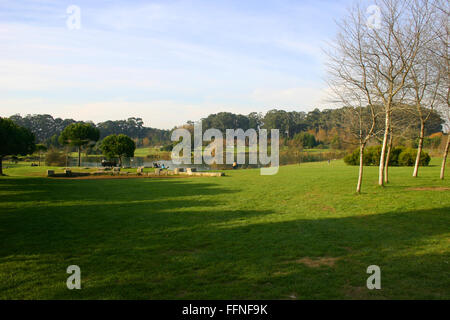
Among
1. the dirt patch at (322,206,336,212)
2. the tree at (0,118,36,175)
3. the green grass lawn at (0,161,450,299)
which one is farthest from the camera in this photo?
the tree at (0,118,36,175)

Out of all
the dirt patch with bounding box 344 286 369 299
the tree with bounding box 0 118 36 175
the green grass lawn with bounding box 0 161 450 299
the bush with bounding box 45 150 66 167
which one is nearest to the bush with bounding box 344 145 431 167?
the green grass lawn with bounding box 0 161 450 299

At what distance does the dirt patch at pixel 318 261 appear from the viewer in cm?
577

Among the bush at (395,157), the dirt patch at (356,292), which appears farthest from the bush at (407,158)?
the dirt patch at (356,292)

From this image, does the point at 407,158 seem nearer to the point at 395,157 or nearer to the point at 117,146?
the point at 395,157

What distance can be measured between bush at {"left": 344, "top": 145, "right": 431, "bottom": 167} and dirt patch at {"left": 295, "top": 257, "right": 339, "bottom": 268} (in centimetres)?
3114

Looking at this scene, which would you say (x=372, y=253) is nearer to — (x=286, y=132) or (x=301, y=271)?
(x=301, y=271)

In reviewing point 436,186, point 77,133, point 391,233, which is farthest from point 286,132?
point 391,233

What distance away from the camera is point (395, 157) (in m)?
35.4

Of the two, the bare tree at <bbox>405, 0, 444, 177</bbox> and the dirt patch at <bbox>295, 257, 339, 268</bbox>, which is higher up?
the bare tree at <bbox>405, 0, 444, 177</bbox>

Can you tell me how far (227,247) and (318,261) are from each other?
6.01ft

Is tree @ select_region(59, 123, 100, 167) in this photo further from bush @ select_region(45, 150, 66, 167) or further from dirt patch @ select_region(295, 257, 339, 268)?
dirt patch @ select_region(295, 257, 339, 268)

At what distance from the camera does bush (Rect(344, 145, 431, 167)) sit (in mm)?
32541

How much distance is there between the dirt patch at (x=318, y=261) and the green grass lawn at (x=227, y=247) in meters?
0.02

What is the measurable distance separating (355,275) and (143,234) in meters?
4.78
